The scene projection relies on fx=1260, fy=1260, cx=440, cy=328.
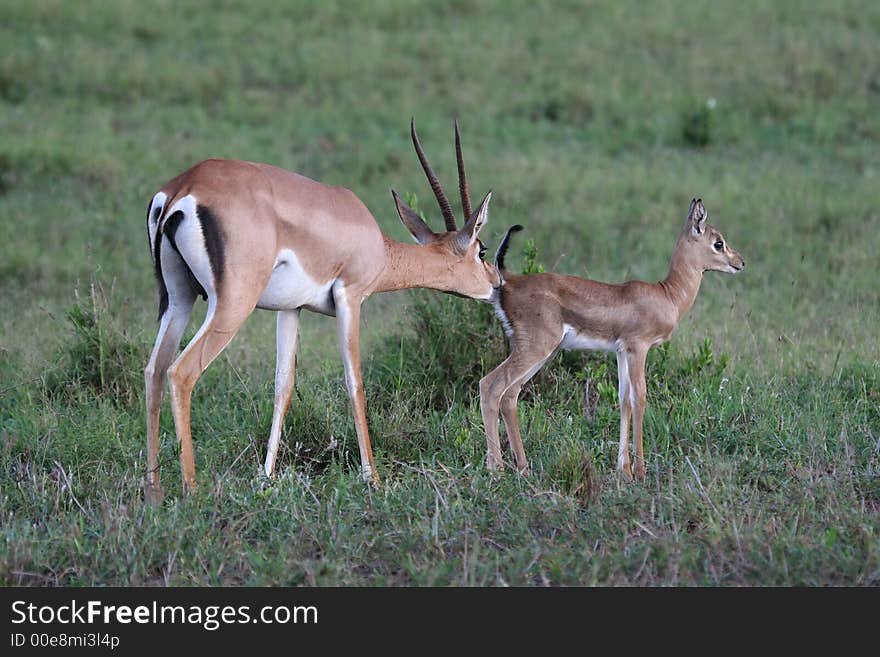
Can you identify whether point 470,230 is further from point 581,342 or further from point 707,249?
point 707,249

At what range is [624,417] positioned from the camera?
5.33m

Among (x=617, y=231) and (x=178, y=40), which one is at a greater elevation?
(x=178, y=40)

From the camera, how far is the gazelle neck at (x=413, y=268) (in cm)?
540

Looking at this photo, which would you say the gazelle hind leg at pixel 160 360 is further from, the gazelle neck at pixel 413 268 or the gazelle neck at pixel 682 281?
the gazelle neck at pixel 682 281

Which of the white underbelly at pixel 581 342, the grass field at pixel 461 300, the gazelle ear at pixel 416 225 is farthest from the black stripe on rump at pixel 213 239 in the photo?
the white underbelly at pixel 581 342

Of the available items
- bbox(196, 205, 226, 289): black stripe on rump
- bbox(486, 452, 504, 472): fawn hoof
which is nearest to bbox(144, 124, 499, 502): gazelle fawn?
bbox(196, 205, 226, 289): black stripe on rump

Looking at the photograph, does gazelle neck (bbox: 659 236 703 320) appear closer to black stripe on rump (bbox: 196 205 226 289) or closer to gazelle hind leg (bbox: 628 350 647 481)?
gazelle hind leg (bbox: 628 350 647 481)

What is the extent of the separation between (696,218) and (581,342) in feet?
2.67

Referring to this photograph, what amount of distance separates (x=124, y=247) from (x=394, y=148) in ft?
10.0

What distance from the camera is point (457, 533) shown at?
14.0ft

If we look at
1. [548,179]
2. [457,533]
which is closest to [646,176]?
[548,179]

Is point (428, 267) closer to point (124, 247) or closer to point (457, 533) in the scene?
point (457, 533)

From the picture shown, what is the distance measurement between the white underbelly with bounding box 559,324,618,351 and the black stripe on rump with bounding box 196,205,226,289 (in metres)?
1.58

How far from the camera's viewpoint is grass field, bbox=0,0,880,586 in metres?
4.21
